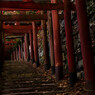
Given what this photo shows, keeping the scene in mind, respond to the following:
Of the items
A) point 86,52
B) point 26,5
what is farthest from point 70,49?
point 26,5

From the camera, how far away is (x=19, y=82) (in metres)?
7.14

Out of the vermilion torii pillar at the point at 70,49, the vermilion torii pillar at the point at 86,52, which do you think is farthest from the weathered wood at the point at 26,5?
the vermilion torii pillar at the point at 86,52

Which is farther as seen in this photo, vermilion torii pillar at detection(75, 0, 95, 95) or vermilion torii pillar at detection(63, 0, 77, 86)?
vermilion torii pillar at detection(63, 0, 77, 86)

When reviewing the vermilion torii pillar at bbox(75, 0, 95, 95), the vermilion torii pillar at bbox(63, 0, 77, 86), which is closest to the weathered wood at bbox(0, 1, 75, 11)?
the vermilion torii pillar at bbox(63, 0, 77, 86)

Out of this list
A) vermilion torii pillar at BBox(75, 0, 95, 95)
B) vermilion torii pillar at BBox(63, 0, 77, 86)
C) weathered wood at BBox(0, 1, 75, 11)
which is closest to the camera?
vermilion torii pillar at BBox(75, 0, 95, 95)

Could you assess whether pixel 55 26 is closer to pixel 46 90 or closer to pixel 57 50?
pixel 57 50

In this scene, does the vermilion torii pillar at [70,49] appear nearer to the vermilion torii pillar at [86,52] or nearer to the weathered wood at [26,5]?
the weathered wood at [26,5]

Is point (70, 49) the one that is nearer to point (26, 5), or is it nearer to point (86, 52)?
point (86, 52)

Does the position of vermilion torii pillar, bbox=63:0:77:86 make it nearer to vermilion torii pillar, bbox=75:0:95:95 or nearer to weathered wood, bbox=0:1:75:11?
weathered wood, bbox=0:1:75:11

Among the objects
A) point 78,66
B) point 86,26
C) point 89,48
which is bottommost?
point 78,66

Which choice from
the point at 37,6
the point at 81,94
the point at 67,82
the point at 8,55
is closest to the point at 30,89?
the point at 67,82

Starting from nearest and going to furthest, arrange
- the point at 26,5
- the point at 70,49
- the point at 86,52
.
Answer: the point at 86,52
the point at 26,5
the point at 70,49

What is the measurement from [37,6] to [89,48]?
2.75 metres

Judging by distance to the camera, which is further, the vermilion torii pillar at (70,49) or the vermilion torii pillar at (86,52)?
the vermilion torii pillar at (70,49)
